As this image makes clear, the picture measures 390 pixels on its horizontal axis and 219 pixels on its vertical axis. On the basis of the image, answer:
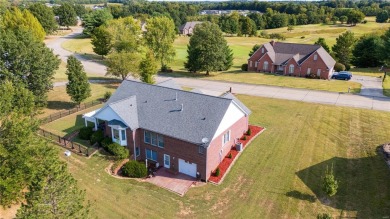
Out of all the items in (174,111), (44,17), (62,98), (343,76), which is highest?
(44,17)

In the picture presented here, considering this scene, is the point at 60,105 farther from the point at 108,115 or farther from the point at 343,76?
the point at 343,76

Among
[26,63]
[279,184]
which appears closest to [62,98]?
[26,63]

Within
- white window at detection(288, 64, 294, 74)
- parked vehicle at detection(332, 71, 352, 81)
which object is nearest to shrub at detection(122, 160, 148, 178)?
white window at detection(288, 64, 294, 74)

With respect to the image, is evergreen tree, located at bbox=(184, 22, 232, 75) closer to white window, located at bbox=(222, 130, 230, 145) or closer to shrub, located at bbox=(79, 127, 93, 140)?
white window, located at bbox=(222, 130, 230, 145)

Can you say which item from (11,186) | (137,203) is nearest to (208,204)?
(137,203)

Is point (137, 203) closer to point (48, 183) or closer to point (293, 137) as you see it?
point (48, 183)
